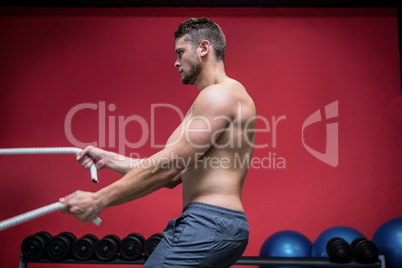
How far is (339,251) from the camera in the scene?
3.12m

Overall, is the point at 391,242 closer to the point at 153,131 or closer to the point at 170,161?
the point at 153,131

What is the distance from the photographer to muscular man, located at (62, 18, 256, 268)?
4.59 feet

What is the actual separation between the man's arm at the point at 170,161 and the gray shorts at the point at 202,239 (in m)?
0.19

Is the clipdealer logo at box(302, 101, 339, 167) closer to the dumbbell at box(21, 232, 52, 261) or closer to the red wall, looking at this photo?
the red wall

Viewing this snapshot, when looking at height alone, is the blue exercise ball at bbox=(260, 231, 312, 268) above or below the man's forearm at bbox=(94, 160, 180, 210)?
below

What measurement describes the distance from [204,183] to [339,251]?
78.4 inches

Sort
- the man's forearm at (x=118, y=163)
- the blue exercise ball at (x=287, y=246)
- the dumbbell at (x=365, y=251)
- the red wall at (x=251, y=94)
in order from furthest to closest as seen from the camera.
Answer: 1. the red wall at (x=251, y=94)
2. the blue exercise ball at (x=287, y=246)
3. the dumbbell at (x=365, y=251)
4. the man's forearm at (x=118, y=163)

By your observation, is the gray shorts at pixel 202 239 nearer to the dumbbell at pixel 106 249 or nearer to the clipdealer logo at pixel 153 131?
the dumbbell at pixel 106 249

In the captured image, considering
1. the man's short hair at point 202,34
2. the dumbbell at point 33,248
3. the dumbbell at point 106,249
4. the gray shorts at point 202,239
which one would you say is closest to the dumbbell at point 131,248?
the dumbbell at point 106,249

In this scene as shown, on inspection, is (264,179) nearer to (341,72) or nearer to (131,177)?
(341,72)

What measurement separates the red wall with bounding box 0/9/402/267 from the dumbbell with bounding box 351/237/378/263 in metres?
0.76

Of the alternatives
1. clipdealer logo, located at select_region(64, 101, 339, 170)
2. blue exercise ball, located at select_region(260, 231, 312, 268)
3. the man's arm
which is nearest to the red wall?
clipdealer logo, located at select_region(64, 101, 339, 170)

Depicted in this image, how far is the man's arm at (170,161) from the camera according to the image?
4.31 ft

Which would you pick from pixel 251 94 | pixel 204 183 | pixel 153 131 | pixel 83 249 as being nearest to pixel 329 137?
pixel 251 94
